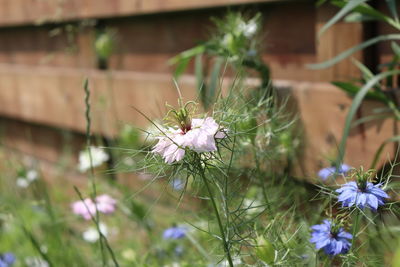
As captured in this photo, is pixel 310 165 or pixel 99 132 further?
pixel 99 132

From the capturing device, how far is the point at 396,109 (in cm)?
137

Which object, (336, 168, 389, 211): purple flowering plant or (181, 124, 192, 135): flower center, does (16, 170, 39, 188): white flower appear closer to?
(181, 124, 192, 135): flower center

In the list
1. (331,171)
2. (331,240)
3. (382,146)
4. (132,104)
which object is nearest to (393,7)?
(382,146)

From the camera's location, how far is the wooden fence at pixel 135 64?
1.59m

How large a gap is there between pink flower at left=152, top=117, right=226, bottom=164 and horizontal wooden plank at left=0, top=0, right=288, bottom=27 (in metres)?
0.99

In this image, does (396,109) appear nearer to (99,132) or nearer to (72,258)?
(72,258)

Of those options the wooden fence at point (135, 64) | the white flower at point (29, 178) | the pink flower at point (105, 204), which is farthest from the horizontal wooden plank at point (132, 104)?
the white flower at point (29, 178)

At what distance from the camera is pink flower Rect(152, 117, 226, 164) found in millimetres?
762

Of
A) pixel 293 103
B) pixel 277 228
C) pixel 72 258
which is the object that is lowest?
pixel 72 258

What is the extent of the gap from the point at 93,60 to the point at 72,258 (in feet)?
3.84

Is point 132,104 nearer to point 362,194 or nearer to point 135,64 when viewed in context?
point 135,64

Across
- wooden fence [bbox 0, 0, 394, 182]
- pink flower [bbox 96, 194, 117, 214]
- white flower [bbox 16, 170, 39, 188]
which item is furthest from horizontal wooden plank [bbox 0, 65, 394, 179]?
white flower [bbox 16, 170, 39, 188]

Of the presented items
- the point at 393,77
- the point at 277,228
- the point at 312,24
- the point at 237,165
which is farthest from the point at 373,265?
the point at 312,24

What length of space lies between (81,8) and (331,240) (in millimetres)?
2037
